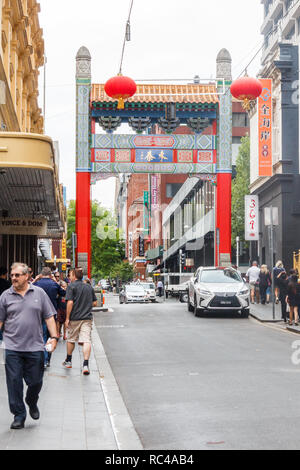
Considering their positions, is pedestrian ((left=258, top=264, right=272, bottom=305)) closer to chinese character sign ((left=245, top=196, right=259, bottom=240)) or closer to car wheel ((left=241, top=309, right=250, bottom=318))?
car wheel ((left=241, top=309, right=250, bottom=318))

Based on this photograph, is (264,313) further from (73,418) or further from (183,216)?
(183,216)

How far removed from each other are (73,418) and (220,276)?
1714cm

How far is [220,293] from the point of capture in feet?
78.3

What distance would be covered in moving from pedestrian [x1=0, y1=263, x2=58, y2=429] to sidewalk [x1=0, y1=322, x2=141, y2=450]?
351 millimetres

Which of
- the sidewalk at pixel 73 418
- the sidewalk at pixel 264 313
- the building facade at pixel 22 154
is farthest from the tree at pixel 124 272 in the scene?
the sidewalk at pixel 73 418

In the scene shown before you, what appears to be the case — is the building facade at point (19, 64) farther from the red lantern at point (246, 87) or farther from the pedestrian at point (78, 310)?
the pedestrian at point (78, 310)

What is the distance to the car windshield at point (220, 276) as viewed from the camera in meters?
24.8

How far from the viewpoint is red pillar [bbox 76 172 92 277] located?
32.1 meters

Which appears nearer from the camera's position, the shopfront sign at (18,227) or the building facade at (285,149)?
the shopfront sign at (18,227)

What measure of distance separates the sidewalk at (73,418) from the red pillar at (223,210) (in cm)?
2095

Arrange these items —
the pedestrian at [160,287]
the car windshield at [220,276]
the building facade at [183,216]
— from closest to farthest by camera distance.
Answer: the car windshield at [220,276]
the building facade at [183,216]
the pedestrian at [160,287]

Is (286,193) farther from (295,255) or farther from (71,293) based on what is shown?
(71,293)

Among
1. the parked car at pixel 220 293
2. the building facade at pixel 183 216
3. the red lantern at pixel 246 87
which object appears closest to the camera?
the red lantern at pixel 246 87

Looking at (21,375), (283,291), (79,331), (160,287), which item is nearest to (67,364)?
(79,331)
